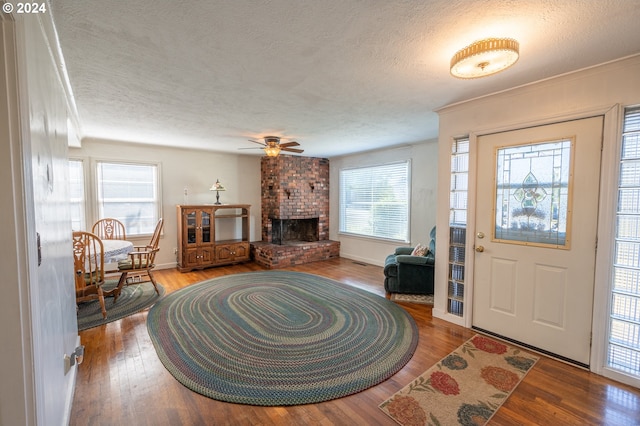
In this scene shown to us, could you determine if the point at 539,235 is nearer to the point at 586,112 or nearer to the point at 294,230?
the point at 586,112

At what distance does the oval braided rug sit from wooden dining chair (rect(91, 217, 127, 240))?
182 cm

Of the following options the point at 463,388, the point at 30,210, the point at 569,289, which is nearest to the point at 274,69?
the point at 30,210

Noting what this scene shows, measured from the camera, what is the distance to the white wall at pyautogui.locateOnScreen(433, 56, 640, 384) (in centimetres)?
206

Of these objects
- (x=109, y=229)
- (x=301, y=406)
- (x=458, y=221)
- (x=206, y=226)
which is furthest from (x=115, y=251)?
(x=458, y=221)

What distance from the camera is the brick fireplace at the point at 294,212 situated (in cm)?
578

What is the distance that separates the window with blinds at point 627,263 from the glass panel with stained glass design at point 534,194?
31 centimetres

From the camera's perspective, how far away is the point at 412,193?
5.05m

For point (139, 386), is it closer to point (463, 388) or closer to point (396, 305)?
point (463, 388)

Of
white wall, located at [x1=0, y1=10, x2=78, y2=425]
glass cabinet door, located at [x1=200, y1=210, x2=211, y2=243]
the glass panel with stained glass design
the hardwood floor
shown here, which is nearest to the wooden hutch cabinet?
glass cabinet door, located at [x1=200, y1=210, x2=211, y2=243]

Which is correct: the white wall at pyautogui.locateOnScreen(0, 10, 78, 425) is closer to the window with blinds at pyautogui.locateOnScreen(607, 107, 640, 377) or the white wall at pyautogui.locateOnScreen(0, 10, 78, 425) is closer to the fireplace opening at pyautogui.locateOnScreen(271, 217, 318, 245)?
the window with blinds at pyautogui.locateOnScreen(607, 107, 640, 377)

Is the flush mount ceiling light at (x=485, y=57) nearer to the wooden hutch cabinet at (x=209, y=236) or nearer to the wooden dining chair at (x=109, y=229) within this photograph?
the wooden hutch cabinet at (x=209, y=236)

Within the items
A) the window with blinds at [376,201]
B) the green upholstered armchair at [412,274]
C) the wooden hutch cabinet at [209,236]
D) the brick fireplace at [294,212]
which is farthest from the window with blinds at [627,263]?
the wooden hutch cabinet at [209,236]

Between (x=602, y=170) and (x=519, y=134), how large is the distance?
0.67 meters

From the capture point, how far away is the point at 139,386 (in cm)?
203
